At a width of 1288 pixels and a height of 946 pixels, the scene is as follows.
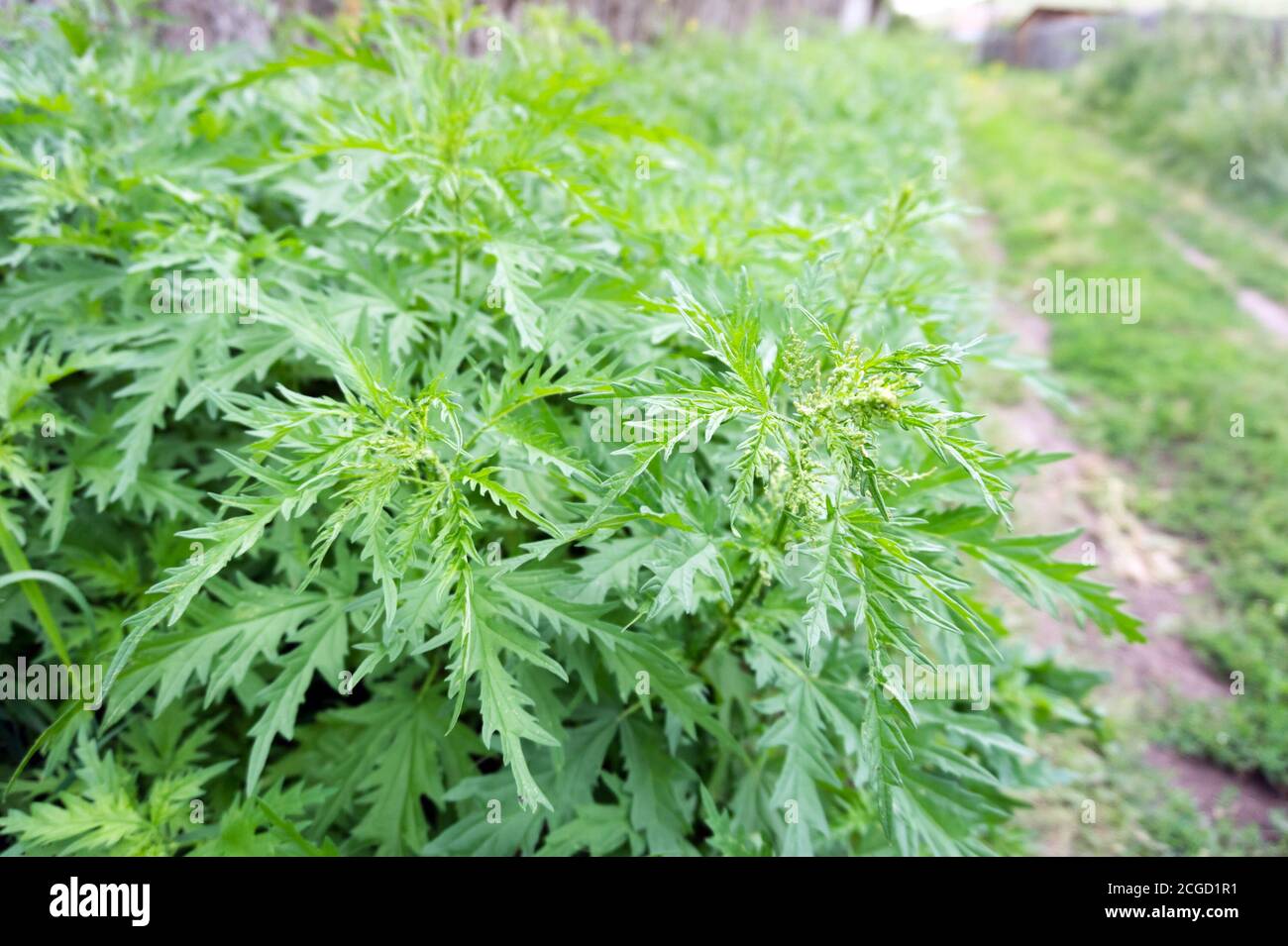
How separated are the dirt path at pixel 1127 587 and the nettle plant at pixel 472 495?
1522 mm

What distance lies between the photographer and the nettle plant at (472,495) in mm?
1482

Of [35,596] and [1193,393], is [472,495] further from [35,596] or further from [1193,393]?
[1193,393]

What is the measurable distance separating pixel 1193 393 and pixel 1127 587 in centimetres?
244

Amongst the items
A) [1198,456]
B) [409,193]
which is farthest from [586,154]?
[1198,456]

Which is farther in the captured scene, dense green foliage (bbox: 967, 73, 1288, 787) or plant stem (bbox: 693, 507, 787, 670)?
dense green foliage (bbox: 967, 73, 1288, 787)

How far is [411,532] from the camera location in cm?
146

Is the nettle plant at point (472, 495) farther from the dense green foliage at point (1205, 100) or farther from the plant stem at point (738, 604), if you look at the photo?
the dense green foliage at point (1205, 100)

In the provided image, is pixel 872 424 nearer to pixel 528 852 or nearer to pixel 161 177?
pixel 528 852

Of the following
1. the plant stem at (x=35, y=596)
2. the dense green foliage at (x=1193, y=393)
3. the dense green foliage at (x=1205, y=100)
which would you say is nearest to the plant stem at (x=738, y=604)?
the plant stem at (x=35, y=596)

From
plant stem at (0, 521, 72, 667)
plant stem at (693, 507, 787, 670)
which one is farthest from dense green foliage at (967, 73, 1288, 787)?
plant stem at (0, 521, 72, 667)

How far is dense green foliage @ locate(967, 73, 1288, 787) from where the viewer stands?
3998mm

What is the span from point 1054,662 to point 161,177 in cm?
364

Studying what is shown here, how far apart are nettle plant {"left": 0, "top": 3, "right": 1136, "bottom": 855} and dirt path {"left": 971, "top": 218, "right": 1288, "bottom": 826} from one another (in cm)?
152

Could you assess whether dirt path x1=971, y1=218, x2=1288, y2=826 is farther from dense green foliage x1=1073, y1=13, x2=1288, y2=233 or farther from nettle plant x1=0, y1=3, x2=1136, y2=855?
dense green foliage x1=1073, y1=13, x2=1288, y2=233
